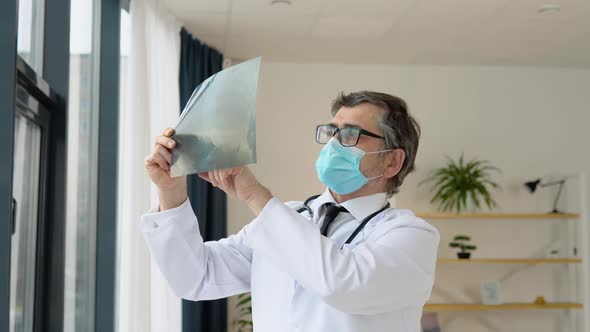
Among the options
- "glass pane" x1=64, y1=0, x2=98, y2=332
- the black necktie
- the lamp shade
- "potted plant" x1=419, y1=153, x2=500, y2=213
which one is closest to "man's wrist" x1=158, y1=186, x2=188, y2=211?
the black necktie

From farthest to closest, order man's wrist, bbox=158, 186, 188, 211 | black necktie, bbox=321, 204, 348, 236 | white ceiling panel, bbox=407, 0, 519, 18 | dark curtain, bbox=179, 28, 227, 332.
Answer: dark curtain, bbox=179, 28, 227, 332 → white ceiling panel, bbox=407, 0, 519, 18 → black necktie, bbox=321, 204, 348, 236 → man's wrist, bbox=158, 186, 188, 211

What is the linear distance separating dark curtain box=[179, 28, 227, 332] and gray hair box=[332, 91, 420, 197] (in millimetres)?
Answer: 2543

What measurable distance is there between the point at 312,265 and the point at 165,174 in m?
0.36

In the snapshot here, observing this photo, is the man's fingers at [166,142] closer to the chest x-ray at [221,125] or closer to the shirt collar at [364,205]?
the chest x-ray at [221,125]

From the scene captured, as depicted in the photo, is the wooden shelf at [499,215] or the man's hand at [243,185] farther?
the wooden shelf at [499,215]

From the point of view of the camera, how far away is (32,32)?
2186 millimetres

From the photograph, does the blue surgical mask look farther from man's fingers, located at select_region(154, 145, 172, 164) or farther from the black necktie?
man's fingers, located at select_region(154, 145, 172, 164)

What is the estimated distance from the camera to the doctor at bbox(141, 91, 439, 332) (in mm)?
1298

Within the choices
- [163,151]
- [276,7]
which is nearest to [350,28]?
[276,7]

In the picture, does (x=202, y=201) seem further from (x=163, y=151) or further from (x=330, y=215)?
(x=163, y=151)

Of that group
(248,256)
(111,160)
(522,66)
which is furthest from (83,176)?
(522,66)

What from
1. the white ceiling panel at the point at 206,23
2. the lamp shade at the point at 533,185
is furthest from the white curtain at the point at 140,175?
the lamp shade at the point at 533,185

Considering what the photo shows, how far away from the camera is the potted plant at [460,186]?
4.80 m

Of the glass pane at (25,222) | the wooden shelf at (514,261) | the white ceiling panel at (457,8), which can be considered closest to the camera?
the glass pane at (25,222)
